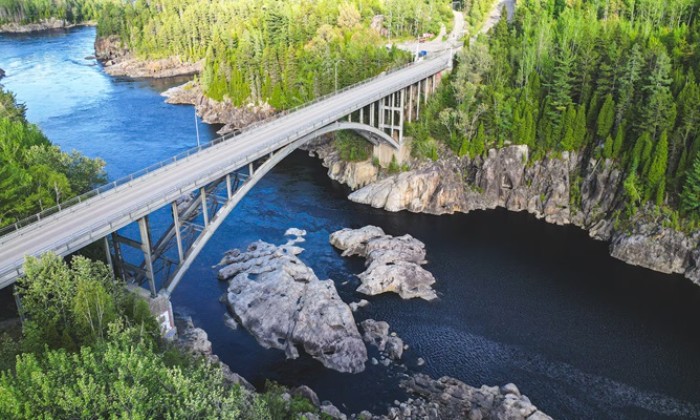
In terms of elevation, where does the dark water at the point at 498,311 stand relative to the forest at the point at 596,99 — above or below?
below

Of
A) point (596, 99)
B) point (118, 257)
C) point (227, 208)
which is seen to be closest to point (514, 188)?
point (596, 99)

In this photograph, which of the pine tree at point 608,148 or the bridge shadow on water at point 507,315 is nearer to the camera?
the bridge shadow on water at point 507,315

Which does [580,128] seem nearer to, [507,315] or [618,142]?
[618,142]

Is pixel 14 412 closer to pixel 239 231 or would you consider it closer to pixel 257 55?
pixel 239 231

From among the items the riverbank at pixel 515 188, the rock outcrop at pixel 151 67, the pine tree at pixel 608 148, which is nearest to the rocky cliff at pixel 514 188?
the riverbank at pixel 515 188

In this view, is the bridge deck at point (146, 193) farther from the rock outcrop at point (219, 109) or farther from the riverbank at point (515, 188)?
the rock outcrop at point (219, 109)

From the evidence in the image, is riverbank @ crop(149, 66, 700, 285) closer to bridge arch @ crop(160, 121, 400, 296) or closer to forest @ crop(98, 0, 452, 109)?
bridge arch @ crop(160, 121, 400, 296)
